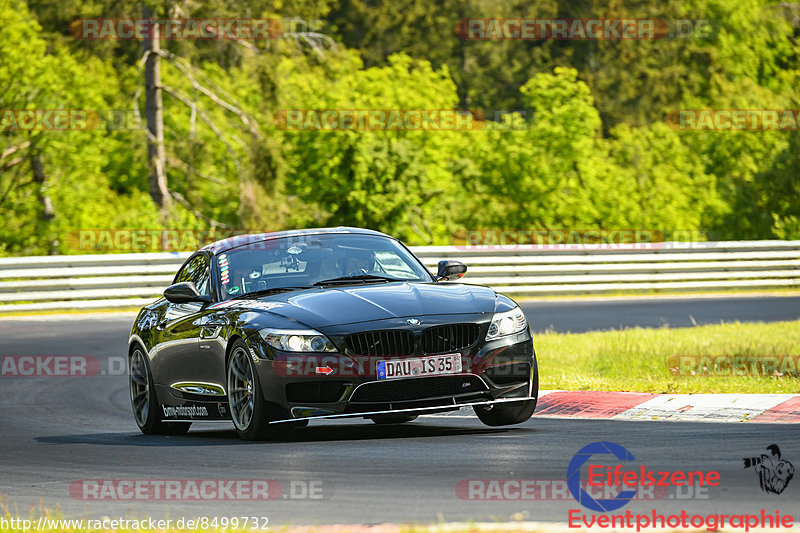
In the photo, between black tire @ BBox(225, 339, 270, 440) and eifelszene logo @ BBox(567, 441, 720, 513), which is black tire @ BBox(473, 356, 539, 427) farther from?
eifelszene logo @ BBox(567, 441, 720, 513)

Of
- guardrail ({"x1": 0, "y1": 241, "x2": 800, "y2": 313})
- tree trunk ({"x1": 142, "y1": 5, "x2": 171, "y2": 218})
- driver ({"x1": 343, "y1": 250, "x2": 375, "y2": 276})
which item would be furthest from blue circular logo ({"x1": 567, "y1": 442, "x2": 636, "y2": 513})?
tree trunk ({"x1": 142, "y1": 5, "x2": 171, "y2": 218})

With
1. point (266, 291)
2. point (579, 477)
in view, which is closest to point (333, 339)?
point (266, 291)

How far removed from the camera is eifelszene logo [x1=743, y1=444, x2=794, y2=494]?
6.76 metres

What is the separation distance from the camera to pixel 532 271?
25672mm

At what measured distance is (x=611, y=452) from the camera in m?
7.92

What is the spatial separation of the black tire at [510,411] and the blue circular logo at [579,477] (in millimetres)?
1016

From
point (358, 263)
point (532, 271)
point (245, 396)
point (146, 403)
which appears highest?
point (358, 263)

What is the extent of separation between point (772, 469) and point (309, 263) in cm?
404

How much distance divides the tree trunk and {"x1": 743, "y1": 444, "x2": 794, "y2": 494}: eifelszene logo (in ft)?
88.7

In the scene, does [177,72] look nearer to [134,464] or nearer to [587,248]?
[587,248]

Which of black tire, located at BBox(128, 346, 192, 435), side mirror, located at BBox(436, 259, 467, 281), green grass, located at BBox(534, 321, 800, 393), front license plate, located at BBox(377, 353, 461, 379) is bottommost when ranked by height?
green grass, located at BBox(534, 321, 800, 393)

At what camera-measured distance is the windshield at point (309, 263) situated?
Answer: 9.95m

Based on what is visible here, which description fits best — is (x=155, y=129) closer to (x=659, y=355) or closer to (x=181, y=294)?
(x=659, y=355)

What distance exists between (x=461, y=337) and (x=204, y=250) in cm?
280
